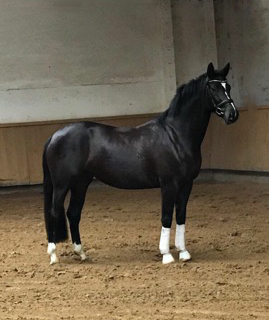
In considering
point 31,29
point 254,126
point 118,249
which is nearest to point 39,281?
point 118,249

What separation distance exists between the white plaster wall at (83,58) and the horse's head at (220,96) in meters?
6.09

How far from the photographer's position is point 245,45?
10906 mm

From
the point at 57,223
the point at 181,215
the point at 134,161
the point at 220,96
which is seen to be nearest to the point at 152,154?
the point at 134,161

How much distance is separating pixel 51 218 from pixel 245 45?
663 centimetres

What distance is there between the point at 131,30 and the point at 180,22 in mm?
1046

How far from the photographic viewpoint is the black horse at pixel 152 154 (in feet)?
17.4

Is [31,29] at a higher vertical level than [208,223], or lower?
higher

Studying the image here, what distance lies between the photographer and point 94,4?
11133 millimetres

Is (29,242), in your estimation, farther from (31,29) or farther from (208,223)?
(31,29)

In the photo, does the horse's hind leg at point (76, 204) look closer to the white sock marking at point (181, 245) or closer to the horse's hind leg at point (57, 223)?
the horse's hind leg at point (57, 223)

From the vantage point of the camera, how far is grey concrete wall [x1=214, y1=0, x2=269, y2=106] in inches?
413

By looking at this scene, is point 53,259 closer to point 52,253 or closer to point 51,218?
point 52,253

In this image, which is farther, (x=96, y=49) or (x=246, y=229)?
(x=96, y=49)

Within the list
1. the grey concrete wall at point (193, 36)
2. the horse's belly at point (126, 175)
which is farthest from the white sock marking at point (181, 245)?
the grey concrete wall at point (193, 36)
